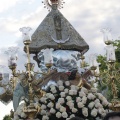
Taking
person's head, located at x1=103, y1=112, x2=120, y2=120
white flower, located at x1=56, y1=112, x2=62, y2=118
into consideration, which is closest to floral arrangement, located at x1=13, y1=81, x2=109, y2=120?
white flower, located at x1=56, y1=112, x2=62, y2=118

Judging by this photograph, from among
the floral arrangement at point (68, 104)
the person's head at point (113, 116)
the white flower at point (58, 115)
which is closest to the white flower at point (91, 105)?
the floral arrangement at point (68, 104)

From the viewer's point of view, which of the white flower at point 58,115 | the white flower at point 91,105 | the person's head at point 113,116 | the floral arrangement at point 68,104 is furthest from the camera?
the white flower at point 91,105

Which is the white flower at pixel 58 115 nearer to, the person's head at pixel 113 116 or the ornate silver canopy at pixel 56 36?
the ornate silver canopy at pixel 56 36

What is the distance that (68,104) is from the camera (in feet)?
29.1

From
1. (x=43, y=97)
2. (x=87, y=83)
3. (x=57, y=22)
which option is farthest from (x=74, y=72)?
(x=57, y=22)

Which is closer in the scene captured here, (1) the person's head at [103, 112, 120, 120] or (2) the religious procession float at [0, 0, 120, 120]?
(1) the person's head at [103, 112, 120, 120]

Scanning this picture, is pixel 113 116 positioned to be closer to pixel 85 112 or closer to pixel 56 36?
pixel 85 112

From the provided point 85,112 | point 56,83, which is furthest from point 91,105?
point 56,83

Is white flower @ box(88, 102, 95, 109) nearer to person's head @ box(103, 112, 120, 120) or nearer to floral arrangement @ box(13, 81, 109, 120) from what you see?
floral arrangement @ box(13, 81, 109, 120)

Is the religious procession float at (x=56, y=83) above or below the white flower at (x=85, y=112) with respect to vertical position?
above

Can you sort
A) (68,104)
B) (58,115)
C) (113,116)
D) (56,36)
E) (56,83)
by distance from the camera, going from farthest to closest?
1. (56,36)
2. (56,83)
3. (68,104)
4. (58,115)
5. (113,116)

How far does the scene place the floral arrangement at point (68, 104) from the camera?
29.0ft

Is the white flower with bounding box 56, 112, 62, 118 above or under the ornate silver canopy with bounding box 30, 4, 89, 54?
under

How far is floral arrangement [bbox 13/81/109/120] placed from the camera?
883 centimetres
